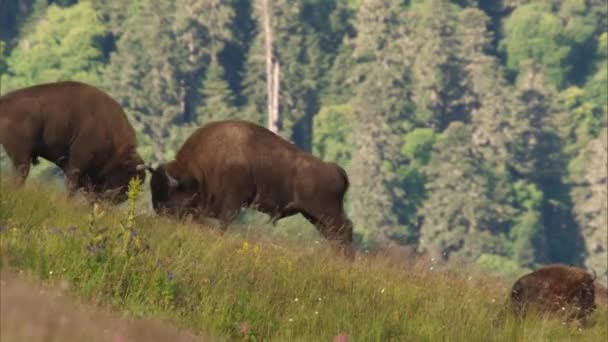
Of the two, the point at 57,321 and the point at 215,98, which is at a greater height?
the point at 57,321

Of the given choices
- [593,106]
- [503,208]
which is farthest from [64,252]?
[593,106]

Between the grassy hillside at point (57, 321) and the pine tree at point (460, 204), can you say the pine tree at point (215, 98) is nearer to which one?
the pine tree at point (460, 204)

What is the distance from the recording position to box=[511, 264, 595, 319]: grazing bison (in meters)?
13.8

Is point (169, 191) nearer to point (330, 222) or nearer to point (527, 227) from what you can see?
point (330, 222)

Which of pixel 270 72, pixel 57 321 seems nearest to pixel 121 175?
pixel 57 321

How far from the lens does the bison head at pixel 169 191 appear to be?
52.0 ft

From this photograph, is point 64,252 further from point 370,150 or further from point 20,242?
point 370,150

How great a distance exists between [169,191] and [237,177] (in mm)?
645

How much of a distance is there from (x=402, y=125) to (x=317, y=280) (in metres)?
107

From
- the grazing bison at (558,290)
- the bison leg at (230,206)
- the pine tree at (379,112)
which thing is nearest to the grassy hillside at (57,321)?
the grazing bison at (558,290)

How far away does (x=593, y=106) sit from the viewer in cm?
12975

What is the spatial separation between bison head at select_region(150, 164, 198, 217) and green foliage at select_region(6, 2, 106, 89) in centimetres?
10711

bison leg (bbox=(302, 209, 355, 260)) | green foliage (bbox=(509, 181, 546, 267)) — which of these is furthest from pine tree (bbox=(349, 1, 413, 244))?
bison leg (bbox=(302, 209, 355, 260))

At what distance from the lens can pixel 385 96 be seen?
4739 inches
